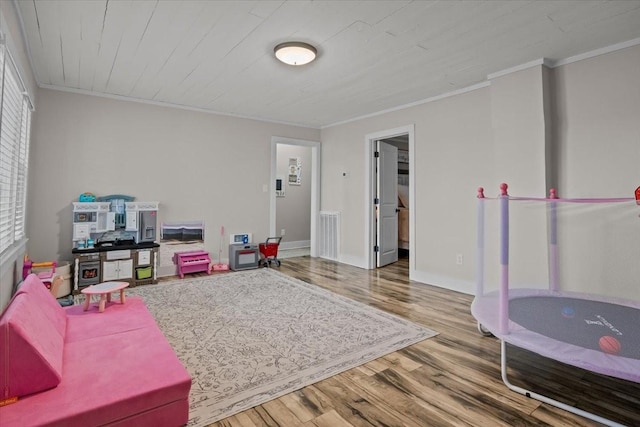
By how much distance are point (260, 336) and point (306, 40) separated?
8.11ft

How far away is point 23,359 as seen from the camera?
1377mm

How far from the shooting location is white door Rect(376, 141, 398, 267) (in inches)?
205

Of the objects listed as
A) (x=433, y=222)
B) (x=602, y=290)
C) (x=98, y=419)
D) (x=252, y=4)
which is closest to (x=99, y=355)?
(x=98, y=419)

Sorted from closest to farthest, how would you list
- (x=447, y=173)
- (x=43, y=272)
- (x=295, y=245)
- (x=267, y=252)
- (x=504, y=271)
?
(x=504, y=271) → (x=43, y=272) → (x=447, y=173) → (x=267, y=252) → (x=295, y=245)

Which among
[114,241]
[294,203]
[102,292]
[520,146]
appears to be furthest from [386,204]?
[102,292]

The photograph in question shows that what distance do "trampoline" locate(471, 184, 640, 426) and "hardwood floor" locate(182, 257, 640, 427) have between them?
139 millimetres

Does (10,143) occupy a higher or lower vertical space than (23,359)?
higher

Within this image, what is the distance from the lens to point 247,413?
5.57 ft

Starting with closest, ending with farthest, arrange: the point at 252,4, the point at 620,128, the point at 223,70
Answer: the point at 252,4
the point at 620,128
the point at 223,70

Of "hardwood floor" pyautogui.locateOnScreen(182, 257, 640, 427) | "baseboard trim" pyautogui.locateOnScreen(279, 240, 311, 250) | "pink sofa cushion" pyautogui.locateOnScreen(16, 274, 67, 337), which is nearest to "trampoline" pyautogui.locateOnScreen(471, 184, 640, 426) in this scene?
"hardwood floor" pyautogui.locateOnScreen(182, 257, 640, 427)

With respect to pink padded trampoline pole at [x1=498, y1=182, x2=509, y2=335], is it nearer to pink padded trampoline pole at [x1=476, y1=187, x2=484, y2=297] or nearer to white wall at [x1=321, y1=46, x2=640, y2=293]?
pink padded trampoline pole at [x1=476, y1=187, x2=484, y2=297]

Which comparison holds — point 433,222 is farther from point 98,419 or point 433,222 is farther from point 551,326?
point 98,419

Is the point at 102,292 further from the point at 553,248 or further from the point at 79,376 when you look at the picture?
the point at 553,248

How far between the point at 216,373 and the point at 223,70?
2.84 m
